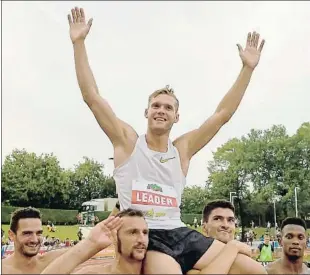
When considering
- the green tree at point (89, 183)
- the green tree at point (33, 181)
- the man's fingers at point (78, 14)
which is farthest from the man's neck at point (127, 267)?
the green tree at point (89, 183)

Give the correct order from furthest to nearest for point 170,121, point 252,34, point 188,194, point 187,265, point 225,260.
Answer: point 188,194 → point 252,34 → point 170,121 → point 187,265 → point 225,260

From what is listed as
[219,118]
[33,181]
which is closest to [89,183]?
[33,181]

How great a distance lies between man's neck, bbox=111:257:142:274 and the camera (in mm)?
2154

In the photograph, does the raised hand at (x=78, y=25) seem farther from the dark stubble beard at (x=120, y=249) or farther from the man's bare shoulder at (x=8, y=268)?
the man's bare shoulder at (x=8, y=268)

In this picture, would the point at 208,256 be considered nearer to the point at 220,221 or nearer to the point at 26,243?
the point at 220,221

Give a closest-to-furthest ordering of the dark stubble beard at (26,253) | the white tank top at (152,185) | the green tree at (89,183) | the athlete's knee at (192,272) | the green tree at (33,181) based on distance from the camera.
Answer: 1. the athlete's knee at (192,272)
2. the white tank top at (152,185)
3. the dark stubble beard at (26,253)
4. the green tree at (33,181)
5. the green tree at (89,183)

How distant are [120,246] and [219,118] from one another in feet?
3.06

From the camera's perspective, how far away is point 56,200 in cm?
2855

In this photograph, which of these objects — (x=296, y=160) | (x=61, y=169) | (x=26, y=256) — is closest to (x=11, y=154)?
(x=61, y=169)

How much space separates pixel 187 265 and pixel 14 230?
3.08 feet

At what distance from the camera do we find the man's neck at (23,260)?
2.57 meters

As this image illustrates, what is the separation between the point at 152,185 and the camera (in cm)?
242

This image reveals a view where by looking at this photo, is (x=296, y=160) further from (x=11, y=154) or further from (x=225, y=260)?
(x=225, y=260)

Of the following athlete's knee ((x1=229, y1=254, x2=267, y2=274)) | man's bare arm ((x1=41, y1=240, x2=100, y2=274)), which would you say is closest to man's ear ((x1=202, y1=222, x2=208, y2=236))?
athlete's knee ((x1=229, y1=254, x2=267, y2=274))
